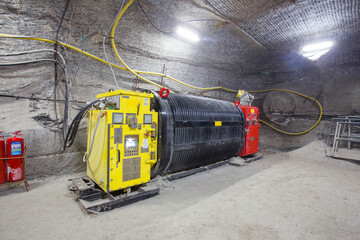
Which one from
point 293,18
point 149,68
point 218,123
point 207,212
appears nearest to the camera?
point 207,212

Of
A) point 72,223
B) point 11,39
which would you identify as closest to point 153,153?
point 72,223

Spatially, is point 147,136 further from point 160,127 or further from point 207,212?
point 207,212

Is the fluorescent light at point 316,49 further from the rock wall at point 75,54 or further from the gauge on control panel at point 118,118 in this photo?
the gauge on control panel at point 118,118

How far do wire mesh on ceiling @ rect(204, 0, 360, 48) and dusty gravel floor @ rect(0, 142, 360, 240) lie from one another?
3650 mm

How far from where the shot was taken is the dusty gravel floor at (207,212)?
191 cm

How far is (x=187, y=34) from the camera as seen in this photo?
16.9 feet

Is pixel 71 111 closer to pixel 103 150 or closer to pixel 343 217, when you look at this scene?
pixel 103 150

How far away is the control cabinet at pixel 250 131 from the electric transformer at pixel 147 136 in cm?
106

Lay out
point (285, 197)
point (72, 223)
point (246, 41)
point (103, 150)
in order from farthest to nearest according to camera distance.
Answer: point (246, 41), point (285, 197), point (103, 150), point (72, 223)

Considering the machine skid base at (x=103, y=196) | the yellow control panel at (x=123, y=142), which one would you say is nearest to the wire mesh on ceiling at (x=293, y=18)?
the yellow control panel at (x=123, y=142)

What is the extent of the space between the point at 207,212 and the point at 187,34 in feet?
14.8

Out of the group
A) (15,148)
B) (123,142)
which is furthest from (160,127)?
(15,148)

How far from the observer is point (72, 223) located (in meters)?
2.02

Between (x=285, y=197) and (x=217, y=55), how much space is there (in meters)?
4.85
